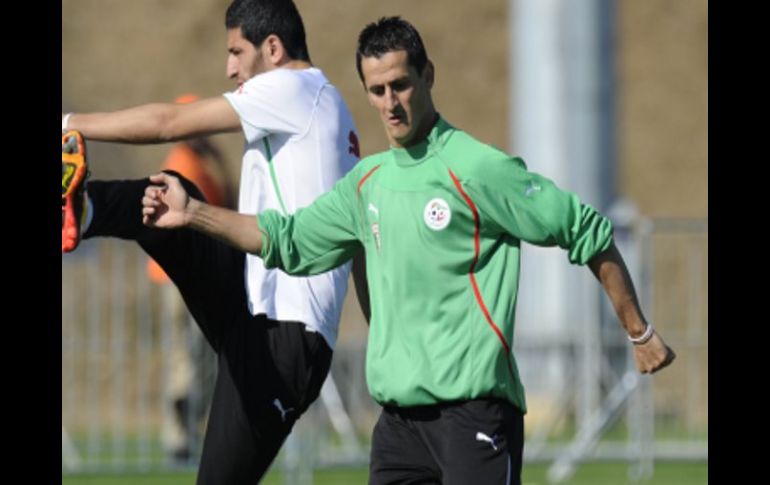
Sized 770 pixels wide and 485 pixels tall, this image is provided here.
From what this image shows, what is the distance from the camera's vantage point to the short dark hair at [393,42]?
662 centimetres

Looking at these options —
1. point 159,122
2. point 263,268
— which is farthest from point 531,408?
point 159,122

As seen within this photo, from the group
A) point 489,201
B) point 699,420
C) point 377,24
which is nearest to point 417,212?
point 489,201

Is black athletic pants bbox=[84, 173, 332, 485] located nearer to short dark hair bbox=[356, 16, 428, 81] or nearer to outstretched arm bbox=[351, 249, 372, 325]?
outstretched arm bbox=[351, 249, 372, 325]

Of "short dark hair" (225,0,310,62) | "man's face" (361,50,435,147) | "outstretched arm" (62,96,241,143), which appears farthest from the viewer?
"short dark hair" (225,0,310,62)

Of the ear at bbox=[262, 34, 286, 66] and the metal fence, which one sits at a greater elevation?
the ear at bbox=[262, 34, 286, 66]

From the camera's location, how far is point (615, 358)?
50.8 ft

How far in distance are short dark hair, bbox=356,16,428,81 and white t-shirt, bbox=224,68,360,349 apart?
0.99m

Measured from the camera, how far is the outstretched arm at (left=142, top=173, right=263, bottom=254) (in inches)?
268

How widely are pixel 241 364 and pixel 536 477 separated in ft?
23.0

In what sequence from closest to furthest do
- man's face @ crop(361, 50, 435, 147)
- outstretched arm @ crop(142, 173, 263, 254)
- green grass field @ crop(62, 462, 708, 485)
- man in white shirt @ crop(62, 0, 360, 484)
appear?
man's face @ crop(361, 50, 435, 147) < outstretched arm @ crop(142, 173, 263, 254) < man in white shirt @ crop(62, 0, 360, 484) < green grass field @ crop(62, 462, 708, 485)

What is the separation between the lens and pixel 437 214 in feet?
21.4

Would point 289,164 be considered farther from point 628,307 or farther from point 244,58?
point 628,307

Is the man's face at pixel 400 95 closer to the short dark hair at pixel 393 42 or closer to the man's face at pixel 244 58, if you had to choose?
the short dark hair at pixel 393 42

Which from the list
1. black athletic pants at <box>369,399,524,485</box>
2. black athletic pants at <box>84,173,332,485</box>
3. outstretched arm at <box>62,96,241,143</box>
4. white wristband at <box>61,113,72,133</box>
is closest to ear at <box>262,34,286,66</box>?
outstretched arm at <box>62,96,241,143</box>
